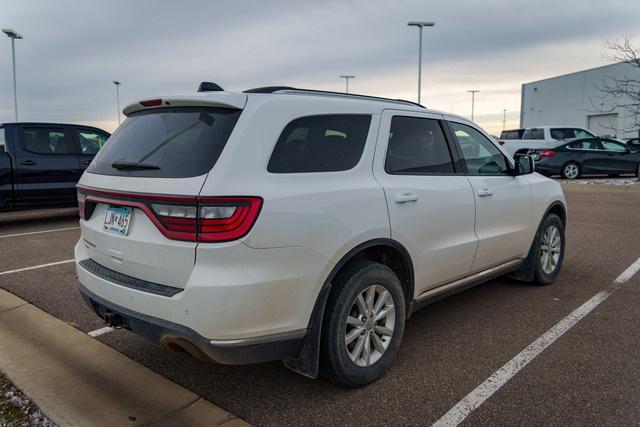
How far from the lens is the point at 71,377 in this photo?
127 inches

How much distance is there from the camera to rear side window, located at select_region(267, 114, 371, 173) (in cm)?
270

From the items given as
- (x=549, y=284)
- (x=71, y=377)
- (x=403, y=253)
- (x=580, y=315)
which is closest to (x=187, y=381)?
(x=71, y=377)

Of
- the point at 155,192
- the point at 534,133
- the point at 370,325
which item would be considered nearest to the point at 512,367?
the point at 370,325

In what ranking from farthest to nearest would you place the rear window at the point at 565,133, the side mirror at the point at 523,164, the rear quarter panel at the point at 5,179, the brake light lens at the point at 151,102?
the rear window at the point at 565,133
the rear quarter panel at the point at 5,179
the side mirror at the point at 523,164
the brake light lens at the point at 151,102

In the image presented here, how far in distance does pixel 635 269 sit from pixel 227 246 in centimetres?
521

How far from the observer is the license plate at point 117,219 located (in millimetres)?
2746

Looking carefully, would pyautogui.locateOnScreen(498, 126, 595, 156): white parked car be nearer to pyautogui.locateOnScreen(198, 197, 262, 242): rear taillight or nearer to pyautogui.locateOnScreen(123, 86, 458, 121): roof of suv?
pyautogui.locateOnScreen(123, 86, 458, 121): roof of suv

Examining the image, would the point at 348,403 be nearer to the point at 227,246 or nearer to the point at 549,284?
the point at 227,246

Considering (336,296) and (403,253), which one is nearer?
(336,296)

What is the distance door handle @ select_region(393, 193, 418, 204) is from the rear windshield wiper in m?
1.44

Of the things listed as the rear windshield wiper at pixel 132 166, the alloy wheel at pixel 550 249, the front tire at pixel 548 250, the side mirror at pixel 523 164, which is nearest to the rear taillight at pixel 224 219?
the rear windshield wiper at pixel 132 166

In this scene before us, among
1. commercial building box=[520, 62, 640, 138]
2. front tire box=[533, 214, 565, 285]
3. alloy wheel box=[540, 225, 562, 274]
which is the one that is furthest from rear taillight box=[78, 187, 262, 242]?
commercial building box=[520, 62, 640, 138]

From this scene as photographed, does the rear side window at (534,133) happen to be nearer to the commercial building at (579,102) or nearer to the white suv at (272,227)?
the white suv at (272,227)

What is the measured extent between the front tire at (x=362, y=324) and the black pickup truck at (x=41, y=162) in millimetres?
7774
